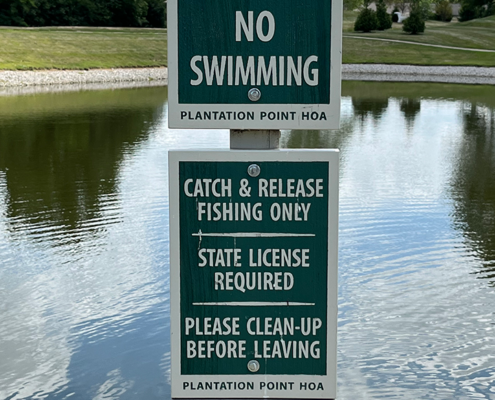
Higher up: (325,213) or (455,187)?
(325,213)

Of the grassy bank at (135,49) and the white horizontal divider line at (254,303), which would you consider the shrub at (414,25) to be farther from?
the white horizontal divider line at (254,303)

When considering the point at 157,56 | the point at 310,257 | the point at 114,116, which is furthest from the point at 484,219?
the point at 157,56

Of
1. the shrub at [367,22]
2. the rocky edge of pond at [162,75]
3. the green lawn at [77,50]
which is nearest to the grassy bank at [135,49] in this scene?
the green lawn at [77,50]

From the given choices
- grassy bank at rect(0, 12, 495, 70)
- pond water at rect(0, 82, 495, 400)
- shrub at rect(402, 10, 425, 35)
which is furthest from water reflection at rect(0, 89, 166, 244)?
shrub at rect(402, 10, 425, 35)

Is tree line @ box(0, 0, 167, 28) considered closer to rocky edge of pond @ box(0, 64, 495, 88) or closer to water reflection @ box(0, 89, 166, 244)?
rocky edge of pond @ box(0, 64, 495, 88)

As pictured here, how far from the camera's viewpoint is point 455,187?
47.5 ft

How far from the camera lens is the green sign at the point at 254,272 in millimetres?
3275

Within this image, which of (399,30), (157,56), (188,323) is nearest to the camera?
(188,323)

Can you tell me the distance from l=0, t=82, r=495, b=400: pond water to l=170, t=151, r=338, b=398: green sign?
228 centimetres

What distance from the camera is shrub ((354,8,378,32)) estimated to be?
7494 cm

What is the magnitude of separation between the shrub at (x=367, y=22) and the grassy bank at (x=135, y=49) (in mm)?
2185

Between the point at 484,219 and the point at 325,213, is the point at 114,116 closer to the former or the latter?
the point at 484,219

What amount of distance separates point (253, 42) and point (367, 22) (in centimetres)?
7471

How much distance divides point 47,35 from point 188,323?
55522 mm
